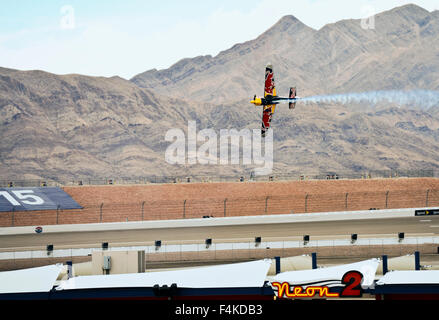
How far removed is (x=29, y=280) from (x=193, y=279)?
590 centimetres

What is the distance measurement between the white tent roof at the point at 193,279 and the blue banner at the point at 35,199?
2529 inches

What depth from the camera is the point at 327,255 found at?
5091 centimetres

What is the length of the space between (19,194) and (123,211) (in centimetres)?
1858

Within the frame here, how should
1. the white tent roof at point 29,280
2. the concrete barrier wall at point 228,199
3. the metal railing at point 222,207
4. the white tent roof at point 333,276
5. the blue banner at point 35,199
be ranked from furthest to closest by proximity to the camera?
the blue banner at point 35,199 → the concrete barrier wall at point 228,199 → the metal railing at point 222,207 → the white tent roof at point 333,276 → the white tent roof at point 29,280

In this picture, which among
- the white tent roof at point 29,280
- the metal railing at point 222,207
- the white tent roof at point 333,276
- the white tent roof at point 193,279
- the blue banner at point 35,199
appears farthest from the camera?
the blue banner at point 35,199

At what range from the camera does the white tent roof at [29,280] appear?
73.2ft

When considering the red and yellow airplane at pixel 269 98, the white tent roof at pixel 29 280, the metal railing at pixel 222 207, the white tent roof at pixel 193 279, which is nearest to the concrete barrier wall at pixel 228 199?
the metal railing at pixel 222 207

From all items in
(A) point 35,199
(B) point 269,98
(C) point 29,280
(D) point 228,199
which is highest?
(B) point 269,98

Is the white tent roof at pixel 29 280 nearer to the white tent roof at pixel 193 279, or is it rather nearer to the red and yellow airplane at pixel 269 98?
the white tent roof at pixel 193 279

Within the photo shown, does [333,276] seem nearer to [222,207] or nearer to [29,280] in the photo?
[29,280]

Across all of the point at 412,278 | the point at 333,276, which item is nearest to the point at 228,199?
the point at 333,276

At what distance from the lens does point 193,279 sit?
72.6 feet
